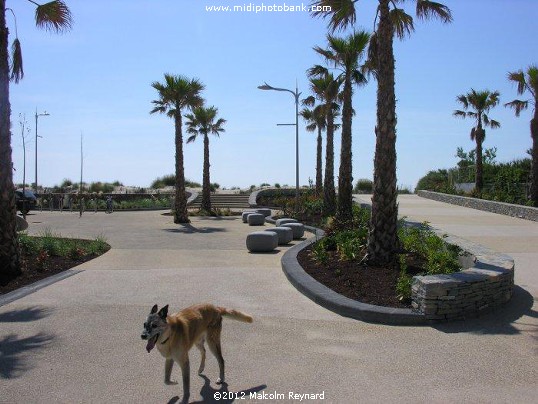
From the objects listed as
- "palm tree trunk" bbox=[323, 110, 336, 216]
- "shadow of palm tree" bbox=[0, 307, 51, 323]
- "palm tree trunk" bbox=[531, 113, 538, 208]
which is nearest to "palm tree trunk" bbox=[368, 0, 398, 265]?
"shadow of palm tree" bbox=[0, 307, 51, 323]

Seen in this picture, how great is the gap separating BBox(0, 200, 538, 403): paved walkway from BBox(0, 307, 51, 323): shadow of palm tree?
0.03 m

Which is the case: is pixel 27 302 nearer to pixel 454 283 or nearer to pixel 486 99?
pixel 454 283

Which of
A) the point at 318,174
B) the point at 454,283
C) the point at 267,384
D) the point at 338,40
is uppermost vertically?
the point at 338,40

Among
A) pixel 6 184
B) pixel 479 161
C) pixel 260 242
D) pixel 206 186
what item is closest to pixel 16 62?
pixel 6 184

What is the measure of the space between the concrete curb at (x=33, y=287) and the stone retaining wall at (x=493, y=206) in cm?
1889

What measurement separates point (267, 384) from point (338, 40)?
18.0 meters

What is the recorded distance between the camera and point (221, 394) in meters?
4.75

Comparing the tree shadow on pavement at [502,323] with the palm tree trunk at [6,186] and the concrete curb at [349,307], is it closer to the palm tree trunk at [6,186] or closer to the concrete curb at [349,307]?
the concrete curb at [349,307]

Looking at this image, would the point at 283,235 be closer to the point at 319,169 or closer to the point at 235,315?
the point at 235,315

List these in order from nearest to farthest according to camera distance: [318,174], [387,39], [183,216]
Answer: [387,39]
[183,216]
[318,174]

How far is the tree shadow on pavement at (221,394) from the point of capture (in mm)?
4621

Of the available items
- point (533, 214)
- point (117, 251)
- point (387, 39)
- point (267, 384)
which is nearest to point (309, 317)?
point (267, 384)

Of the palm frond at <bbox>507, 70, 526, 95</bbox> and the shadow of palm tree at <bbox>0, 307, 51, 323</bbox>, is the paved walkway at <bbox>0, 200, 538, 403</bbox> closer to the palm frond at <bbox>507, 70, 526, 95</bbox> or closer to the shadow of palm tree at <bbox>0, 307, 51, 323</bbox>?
the shadow of palm tree at <bbox>0, 307, 51, 323</bbox>

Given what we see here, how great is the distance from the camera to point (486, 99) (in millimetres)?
34719
